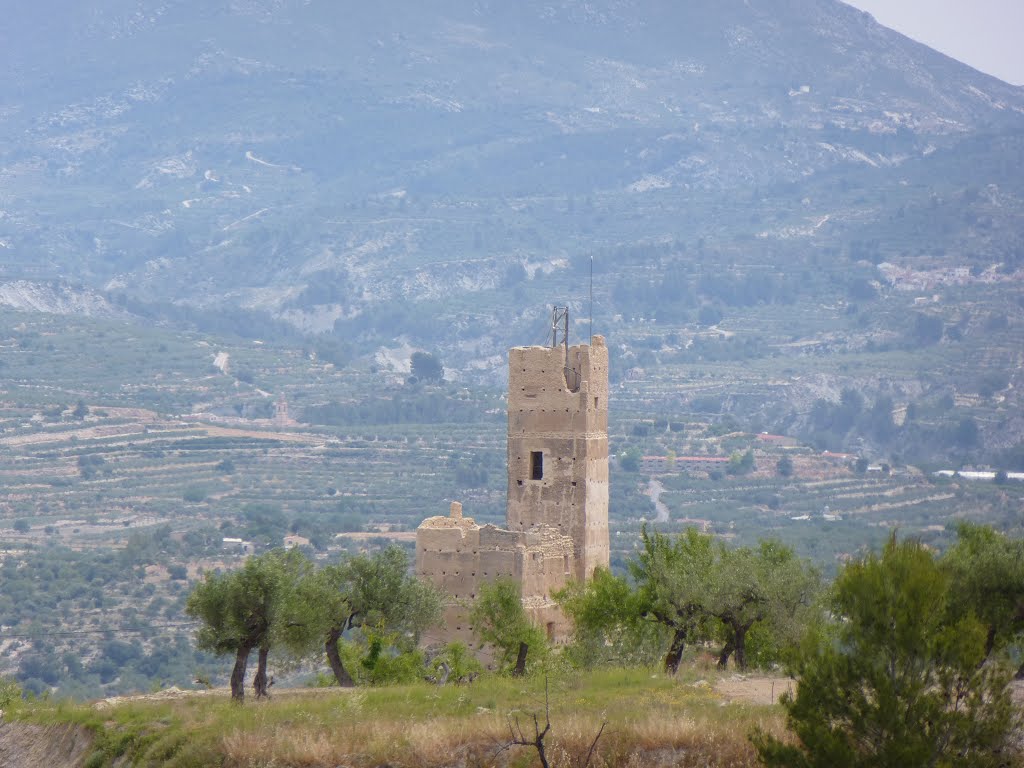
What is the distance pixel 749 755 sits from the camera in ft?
93.4

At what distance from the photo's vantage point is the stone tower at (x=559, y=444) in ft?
158

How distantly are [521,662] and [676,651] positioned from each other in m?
2.94

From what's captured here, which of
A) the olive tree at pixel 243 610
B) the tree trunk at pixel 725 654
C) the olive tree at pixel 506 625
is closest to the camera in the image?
the olive tree at pixel 243 610

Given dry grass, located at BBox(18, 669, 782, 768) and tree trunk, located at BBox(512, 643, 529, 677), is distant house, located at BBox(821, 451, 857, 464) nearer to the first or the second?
tree trunk, located at BBox(512, 643, 529, 677)

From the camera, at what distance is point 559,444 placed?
4828 cm

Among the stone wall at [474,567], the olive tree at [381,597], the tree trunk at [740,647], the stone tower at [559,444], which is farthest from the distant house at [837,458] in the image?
the tree trunk at [740,647]

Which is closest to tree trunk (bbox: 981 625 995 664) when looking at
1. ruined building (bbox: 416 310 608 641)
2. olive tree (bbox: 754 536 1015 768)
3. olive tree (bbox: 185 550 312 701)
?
olive tree (bbox: 754 536 1015 768)

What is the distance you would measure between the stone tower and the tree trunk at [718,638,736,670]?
23.3ft

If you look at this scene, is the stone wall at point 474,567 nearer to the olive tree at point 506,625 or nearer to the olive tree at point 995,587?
the olive tree at point 506,625

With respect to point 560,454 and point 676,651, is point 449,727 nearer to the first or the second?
point 676,651

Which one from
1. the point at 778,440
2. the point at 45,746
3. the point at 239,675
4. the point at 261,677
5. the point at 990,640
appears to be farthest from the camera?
the point at 778,440

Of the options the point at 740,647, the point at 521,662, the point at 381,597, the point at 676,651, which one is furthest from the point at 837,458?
the point at 676,651

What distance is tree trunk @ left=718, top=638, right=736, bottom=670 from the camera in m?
39.6

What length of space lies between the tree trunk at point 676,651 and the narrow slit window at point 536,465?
8552mm
